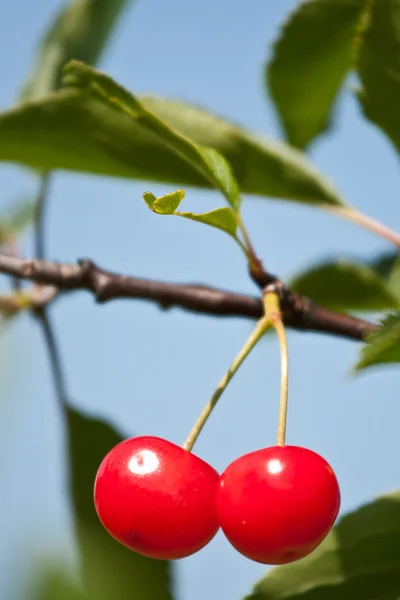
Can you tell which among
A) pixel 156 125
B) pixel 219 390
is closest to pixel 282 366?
pixel 219 390

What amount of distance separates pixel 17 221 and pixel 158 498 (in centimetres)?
207

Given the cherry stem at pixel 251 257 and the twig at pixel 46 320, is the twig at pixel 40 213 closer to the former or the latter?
the twig at pixel 46 320

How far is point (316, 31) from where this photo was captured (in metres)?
2.01

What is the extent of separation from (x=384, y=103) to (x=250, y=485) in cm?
85

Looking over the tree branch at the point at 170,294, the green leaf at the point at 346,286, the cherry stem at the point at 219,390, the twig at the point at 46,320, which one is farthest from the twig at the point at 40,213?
the cherry stem at the point at 219,390

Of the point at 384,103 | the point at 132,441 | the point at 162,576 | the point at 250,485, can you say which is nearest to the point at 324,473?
the point at 250,485

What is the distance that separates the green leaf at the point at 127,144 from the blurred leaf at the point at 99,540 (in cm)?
81

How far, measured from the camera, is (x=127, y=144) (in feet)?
6.16

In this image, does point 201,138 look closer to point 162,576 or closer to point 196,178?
point 196,178

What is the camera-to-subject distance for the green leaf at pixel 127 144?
1.83 meters

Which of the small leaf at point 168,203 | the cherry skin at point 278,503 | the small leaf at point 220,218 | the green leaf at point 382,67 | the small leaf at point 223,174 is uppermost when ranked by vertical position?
the green leaf at point 382,67

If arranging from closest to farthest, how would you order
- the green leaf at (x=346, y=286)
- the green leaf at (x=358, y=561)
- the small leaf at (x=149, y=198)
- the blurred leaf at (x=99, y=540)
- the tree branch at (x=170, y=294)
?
the small leaf at (x=149, y=198) < the green leaf at (x=358, y=561) < the tree branch at (x=170, y=294) < the blurred leaf at (x=99, y=540) < the green leaf at (x=346, y=286)

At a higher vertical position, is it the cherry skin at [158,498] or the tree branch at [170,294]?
the tree branch at [170,294]

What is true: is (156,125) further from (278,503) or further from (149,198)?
(278,503)
